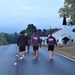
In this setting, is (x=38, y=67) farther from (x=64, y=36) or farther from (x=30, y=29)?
→ (x=30, y=29)

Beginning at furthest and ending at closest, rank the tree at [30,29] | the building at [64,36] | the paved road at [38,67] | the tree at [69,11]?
1. the tree at [30,29]
2. the building at [64,36]
3. the tree at [69,11]
4. the paved road at [38,67]

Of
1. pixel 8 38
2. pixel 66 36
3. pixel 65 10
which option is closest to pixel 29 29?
pixel 8 38

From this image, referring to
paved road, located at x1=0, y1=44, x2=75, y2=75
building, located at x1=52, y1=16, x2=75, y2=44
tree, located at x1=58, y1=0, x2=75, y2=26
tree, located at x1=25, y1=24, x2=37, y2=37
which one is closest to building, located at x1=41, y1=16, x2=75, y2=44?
building, located at x1=52, y1=16, x2=75, y2=44

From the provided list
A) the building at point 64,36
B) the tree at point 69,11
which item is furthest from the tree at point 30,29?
the tree at point 69,11

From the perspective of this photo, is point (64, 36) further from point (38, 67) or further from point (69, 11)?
point (38, 67)

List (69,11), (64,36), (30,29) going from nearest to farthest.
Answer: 1. (69,11)
2. (64,36)
3. (30,29)

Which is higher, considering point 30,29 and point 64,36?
point 30,29

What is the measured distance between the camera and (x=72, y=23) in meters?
70.5

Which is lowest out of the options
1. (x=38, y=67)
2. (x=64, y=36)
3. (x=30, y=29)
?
(x=38, y=67)

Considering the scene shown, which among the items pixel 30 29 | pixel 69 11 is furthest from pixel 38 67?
pixel 30 29

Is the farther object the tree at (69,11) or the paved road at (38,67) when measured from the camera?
the tree at (69,11)

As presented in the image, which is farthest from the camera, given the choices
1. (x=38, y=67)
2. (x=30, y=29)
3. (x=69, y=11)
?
(x=30, y=29)

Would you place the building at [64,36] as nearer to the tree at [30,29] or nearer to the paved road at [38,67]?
the tree at [30,29]

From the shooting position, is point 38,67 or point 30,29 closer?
point 38,67
